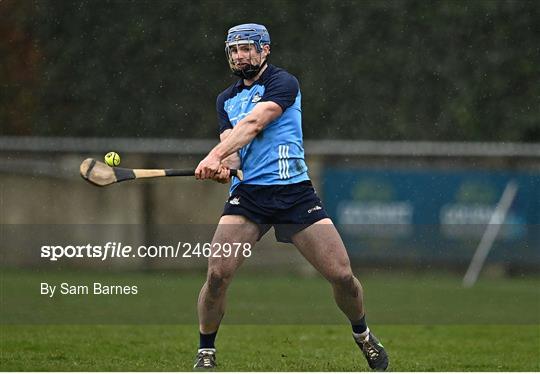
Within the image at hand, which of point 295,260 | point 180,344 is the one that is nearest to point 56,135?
point 295,260

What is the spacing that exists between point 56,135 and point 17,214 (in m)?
1.09

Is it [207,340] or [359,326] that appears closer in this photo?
[207,340]

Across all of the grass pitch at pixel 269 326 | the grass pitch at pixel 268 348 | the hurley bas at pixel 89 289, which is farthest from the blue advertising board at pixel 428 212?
the grass pitch at pixel 268 348

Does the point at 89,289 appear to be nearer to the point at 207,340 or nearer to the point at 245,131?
the point at 207,340

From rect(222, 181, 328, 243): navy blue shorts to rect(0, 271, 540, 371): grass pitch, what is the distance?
0.98 m

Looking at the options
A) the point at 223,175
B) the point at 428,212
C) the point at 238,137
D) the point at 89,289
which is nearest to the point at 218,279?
the point at 223,175

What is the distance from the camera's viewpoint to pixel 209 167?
21.7 feet

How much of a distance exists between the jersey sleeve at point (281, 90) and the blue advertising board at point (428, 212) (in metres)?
8.93

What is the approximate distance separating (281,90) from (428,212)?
9.43 m

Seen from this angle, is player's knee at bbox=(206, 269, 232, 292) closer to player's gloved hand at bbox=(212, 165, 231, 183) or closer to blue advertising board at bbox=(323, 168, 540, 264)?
player's gloved hand at bbox=(212, 165, 231, 183)

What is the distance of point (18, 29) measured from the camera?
627 inches

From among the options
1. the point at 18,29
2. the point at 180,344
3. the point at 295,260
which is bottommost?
the point at 295,260

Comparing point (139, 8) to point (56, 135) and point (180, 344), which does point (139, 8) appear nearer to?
point (56, 135)

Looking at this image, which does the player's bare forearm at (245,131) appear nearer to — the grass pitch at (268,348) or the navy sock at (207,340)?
the navy sock at (207,340)
